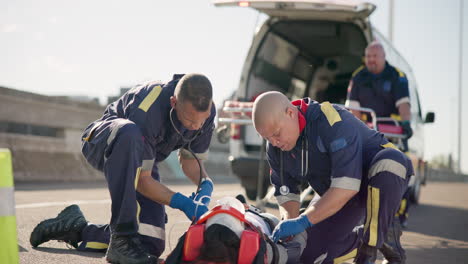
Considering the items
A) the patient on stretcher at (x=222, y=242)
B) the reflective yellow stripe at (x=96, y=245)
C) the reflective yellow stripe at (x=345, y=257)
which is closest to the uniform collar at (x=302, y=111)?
the patient on stretcher at (x=222, y=242)

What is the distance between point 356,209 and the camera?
3680mm

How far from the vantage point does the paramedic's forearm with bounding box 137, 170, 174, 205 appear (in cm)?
365

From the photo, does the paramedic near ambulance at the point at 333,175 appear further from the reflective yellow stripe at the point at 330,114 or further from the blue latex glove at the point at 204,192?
the blue latex glove at the point at 204,192

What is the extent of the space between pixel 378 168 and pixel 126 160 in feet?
4.95

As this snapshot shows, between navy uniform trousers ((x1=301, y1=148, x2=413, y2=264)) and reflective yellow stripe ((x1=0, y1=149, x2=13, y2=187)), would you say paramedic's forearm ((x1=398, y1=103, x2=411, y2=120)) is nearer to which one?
navy uniform trousers ((x1=301, y1=148, x2=413, y2=264))

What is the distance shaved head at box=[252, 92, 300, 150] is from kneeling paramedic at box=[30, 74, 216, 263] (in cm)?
45

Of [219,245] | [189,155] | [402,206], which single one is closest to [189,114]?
[189,155]

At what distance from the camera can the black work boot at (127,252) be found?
11.0 feet

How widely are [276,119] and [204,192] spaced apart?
1.00 m

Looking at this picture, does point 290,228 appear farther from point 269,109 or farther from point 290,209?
point 269,109

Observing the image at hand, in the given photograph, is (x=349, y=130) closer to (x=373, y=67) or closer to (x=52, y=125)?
(x=373, y=67)

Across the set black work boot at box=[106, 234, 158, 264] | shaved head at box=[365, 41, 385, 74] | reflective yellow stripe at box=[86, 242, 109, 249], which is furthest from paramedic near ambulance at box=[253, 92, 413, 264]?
shaved head at box=[365, 41, 385, 74]

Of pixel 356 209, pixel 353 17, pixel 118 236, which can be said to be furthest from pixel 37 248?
pixel 353 17

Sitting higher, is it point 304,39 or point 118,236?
point 304,39
